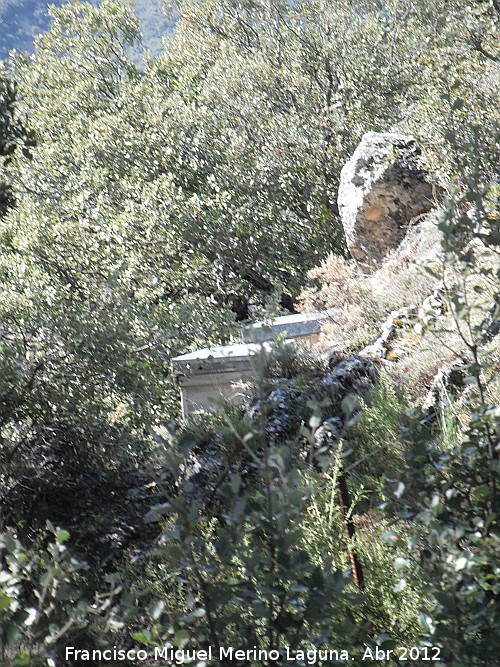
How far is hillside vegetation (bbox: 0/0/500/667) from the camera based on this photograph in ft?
7.73

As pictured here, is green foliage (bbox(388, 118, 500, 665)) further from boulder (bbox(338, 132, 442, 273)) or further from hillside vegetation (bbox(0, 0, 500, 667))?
boulder (bbox(338, 132, 442, 273))

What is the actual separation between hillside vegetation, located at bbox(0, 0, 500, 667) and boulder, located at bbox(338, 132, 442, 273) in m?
0.35

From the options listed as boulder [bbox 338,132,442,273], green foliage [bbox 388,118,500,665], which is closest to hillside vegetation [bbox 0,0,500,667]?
green foliage [bbox 388,118,500,665]

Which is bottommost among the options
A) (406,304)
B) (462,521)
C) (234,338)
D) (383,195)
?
(462,521)

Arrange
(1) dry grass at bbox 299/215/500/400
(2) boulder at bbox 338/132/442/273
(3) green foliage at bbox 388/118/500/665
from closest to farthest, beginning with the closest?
(3) green foliage at bbox 388/118/500/665, (1) dry grass at bbox 299/215/500/400, (2) boulder at bbox 338/132/442/273

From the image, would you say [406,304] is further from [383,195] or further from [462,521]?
[462,521]

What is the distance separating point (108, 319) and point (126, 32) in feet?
52.1

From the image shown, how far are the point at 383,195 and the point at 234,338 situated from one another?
283cm

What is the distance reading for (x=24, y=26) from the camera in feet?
233

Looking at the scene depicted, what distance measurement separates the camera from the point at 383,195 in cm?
1076

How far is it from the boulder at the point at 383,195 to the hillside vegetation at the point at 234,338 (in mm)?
348

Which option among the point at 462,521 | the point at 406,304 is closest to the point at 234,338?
the point at 406,304

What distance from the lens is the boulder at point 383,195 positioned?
1065cm

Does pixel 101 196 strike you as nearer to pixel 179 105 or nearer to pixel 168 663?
pixel 179 105
